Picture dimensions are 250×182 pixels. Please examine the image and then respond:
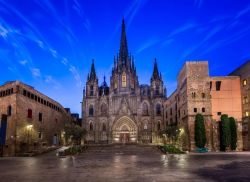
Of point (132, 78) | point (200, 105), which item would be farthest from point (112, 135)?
point (200, 105)

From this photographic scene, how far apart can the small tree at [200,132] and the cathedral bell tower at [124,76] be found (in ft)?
140

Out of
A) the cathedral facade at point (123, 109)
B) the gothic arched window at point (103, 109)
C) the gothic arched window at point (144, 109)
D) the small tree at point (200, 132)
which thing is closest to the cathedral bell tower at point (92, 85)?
the cathedral facade at point (123, 109)

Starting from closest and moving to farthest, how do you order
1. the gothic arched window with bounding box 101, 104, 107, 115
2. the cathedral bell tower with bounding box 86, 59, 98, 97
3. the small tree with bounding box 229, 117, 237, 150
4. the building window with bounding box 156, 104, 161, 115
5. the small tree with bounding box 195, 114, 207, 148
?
1. the small tree with bounding box 195, 114, 207, 148
2. the small tree with bounding box 229, 117, 237, 150
3. the building window with bounding box 156, 104, 161, 115
4. the gothic arched window with bounding box 101, 104, 107, 115
5. the cathedral bell tower with bounding box 86, 59, 98, 97

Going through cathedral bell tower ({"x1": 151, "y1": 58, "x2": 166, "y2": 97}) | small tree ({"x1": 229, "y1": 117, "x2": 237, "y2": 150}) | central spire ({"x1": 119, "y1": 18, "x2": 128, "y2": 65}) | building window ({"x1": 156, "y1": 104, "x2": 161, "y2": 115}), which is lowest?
small tree ({"x1": 229, "y1": 117, "x2": 237, "y2": 150})

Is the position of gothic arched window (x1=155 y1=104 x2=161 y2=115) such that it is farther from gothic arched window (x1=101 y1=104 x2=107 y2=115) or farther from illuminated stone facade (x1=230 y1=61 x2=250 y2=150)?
illuminated stone facade (x1=230 y1=61 x2=250 y2=150)

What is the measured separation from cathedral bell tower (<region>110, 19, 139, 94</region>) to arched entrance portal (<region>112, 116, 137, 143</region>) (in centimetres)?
886

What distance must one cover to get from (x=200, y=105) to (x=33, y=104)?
28604mm

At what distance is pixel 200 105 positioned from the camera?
5241 centimetres

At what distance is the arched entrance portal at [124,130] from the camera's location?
293 ft

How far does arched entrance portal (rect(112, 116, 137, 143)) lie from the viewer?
8938cm

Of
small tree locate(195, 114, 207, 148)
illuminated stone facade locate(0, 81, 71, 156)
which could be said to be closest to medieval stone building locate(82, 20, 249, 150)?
small tree locate(195, 114, 207, 148)

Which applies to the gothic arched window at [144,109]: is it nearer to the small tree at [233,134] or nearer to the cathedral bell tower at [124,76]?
the cathedral bell tower at [124,76]

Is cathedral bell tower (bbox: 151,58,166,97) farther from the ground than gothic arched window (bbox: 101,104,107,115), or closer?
farther from the ground

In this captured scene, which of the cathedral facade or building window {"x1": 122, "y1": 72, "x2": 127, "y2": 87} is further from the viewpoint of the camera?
building window {"x1": 122, "y1": 72, "x2": 127, "y2": 87}
